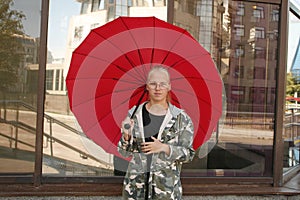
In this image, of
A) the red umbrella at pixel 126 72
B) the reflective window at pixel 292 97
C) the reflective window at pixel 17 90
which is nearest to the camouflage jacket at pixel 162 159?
the red umbrella at pixel 126 72

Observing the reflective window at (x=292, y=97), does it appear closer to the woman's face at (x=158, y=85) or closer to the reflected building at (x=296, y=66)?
the reflected building at (x=296, y=66)

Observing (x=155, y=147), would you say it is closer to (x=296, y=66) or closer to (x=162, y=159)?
(x=162, y=159)

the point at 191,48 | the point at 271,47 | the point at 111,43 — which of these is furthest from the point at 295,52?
the point at 111,43

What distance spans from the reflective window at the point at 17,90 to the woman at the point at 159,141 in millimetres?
1870

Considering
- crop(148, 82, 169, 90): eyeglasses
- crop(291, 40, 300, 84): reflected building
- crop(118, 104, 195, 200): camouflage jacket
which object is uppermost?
crop(291, 40, 300, 84): reflected building

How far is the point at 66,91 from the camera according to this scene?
4.05m

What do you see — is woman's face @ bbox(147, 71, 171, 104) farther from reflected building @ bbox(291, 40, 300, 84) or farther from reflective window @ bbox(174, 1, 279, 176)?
reflected building @ bbox(291, 40, 300, 84)

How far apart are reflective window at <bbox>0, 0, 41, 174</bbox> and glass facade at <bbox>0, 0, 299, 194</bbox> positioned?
0.4 inches

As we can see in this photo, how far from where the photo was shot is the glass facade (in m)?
3.88

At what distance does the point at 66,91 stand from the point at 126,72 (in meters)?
1.64

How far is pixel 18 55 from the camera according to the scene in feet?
12.8

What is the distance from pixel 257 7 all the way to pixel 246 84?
972mm

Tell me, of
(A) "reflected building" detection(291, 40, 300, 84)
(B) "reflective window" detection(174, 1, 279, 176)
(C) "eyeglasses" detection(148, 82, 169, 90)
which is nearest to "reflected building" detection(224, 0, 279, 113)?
(B) "reflective window" detection(174, 1, 279, 176)

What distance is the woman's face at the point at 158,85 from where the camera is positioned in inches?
90.4
